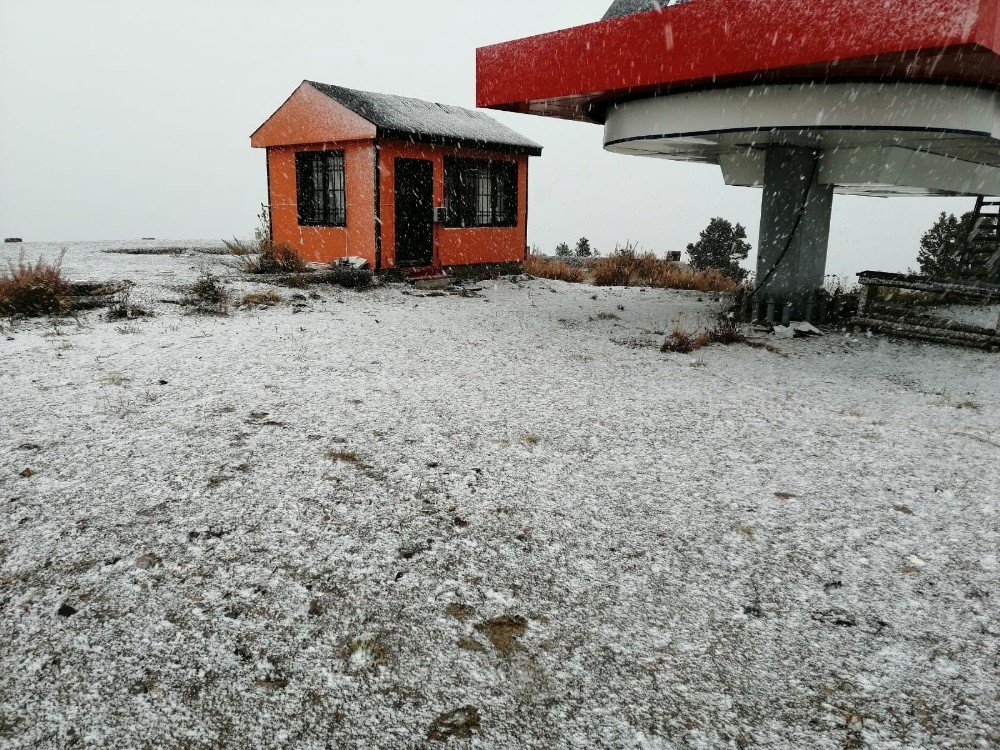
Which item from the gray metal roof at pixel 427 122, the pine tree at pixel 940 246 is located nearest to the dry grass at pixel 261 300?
the gray metal roof at pixel 427 122

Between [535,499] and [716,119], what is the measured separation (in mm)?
6370

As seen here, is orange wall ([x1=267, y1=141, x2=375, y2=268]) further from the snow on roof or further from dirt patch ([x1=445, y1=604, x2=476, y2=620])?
dirt patch ([x1=445, y1=604, x2=476, y2=620])

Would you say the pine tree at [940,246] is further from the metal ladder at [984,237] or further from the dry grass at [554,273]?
the dry grass at [554,273]

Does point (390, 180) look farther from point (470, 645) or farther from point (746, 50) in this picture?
point (470, 645)

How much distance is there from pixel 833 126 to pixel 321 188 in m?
10.5

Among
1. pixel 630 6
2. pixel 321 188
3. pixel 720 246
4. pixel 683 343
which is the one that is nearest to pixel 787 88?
pixel 630 6

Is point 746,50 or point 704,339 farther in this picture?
point 704,339

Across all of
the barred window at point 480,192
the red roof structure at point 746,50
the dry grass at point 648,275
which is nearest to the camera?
the red roof structure at point 746,50

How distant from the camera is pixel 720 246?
2716 centimetres

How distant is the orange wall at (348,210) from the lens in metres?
12.6

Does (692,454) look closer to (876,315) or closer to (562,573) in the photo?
(562,573)

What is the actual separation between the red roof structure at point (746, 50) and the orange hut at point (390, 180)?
433 cm

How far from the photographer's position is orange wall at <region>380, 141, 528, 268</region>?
12.7 meters

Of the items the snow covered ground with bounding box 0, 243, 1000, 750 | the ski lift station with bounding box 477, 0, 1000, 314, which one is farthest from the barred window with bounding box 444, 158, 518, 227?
the snow covered ground with bounding box 0, 243, 1000, 750
